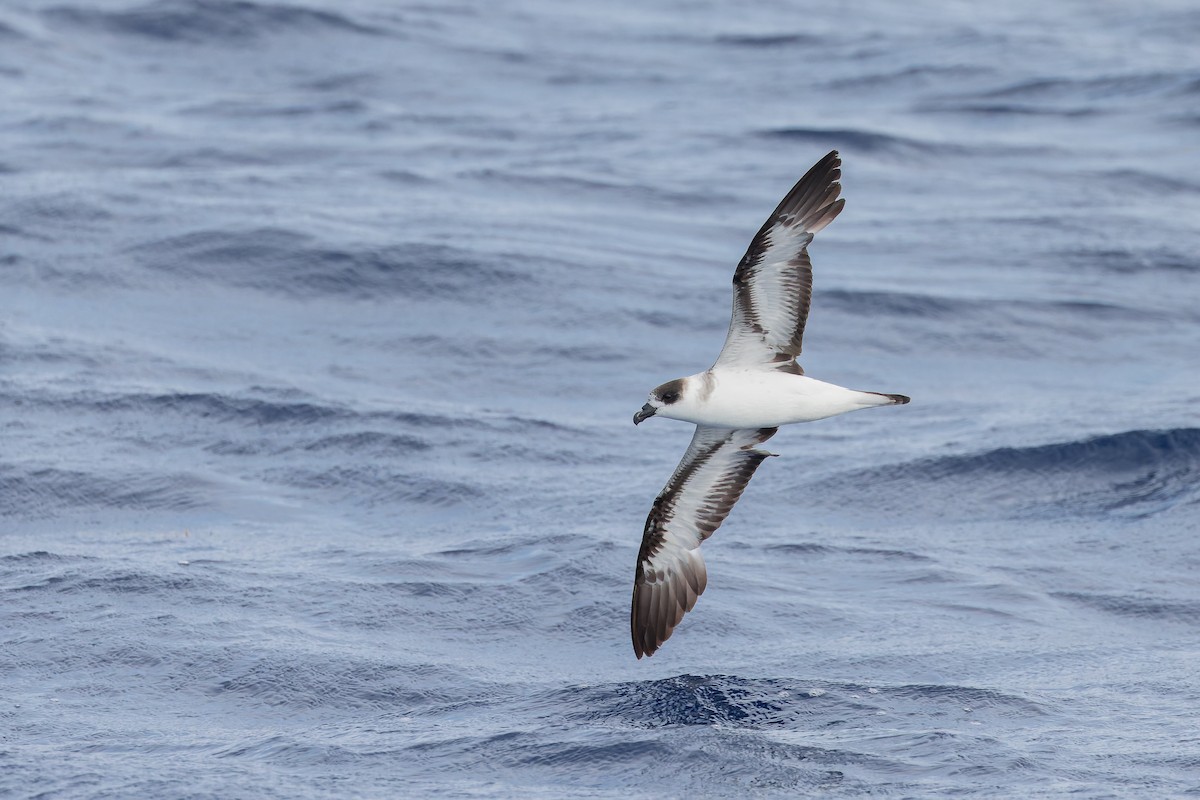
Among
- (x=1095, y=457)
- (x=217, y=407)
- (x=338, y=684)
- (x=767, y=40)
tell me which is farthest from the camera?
(x=767, y=40)

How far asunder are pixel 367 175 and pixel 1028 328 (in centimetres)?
1035

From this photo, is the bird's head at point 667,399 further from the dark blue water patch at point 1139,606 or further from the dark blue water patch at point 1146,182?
the dark blue water patch at point 1146,182

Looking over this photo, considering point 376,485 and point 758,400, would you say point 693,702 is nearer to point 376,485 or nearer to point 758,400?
point 758,400

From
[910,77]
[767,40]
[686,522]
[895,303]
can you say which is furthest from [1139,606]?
[767,40]

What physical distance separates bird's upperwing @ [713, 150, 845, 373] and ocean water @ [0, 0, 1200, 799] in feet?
7.51

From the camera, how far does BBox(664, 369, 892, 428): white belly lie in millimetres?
10102

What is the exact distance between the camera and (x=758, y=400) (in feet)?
33.7

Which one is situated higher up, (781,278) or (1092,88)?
(1092,88)

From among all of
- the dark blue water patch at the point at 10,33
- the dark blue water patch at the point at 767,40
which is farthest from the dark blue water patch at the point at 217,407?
the dark blue water patch at the point at 767,40

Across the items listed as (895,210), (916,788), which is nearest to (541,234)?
(895,210)

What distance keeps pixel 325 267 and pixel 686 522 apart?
32.0ft

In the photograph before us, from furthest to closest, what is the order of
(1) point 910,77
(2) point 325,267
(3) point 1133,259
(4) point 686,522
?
(1) point 910,77 < (3) point 1133,259 < (2) point 325,267 < (4) point 686,522

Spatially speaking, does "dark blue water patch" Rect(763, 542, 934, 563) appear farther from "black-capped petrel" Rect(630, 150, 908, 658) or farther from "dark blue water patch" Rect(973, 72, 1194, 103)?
"dark blue water patch" Rect(973, 72, 1194, 103)

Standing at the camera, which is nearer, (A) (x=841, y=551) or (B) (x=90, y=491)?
(A) (x=841, y=551)
